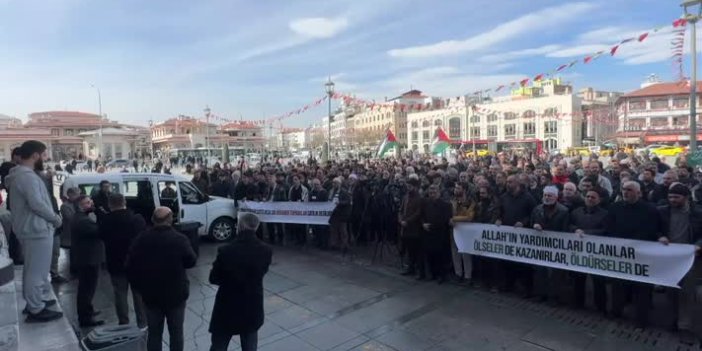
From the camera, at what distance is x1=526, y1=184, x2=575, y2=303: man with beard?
5980 mm

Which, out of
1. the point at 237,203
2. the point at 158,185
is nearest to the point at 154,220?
the point at 158,185

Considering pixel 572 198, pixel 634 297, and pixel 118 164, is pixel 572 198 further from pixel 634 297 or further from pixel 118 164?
pixel 118 164

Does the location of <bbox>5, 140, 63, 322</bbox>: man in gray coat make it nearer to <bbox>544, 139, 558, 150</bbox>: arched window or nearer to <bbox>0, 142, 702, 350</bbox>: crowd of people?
<bbox>0, 142, 702, 350</bbox>: crowd of people

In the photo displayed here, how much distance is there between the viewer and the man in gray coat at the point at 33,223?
456cm

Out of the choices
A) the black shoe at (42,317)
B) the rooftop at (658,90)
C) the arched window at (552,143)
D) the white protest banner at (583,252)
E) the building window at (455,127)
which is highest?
the rooftop at (658,90)

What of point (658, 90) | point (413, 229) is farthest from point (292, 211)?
point (658, 90)

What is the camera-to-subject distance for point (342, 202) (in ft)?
30.1

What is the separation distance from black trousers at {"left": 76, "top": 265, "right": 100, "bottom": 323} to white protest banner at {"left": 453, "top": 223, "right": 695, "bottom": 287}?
16.7 feet

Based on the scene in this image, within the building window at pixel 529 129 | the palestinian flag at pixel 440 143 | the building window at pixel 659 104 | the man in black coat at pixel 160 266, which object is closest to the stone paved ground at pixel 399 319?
the man in black coat at pixel 160 266

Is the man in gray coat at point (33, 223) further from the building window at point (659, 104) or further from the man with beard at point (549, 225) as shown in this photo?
the building window at point (659, 104)

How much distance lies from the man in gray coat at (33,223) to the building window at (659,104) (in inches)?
3428

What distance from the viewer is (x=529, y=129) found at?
84875 mm

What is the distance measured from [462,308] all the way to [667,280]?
7.82 ft

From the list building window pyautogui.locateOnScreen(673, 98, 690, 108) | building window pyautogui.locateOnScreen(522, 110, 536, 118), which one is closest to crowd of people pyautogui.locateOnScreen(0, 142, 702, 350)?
building window pyautogui.locateOnScreen(522, 110, 536, 118)
